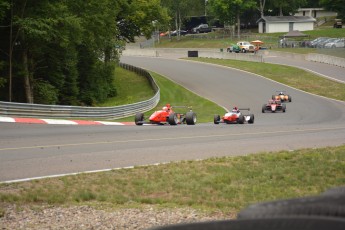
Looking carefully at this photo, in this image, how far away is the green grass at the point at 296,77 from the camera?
4825 cm

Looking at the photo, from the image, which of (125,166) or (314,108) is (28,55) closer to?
(314,108)

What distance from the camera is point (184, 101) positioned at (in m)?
44.8

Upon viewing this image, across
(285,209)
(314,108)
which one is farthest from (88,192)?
(314,108)

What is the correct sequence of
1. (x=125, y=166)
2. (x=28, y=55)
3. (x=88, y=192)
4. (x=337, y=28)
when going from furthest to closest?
(x=337, y=28) → (x=28, y=55) → (x=125, y=166) → (x=88, y=192)

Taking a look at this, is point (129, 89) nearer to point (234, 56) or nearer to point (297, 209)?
point (234, 56)

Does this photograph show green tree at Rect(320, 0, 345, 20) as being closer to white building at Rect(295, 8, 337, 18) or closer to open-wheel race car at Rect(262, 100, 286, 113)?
white building at Rect(295, 8, 337, 18)

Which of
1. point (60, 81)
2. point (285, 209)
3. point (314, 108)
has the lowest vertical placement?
point (314, 108)

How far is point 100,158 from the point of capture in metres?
14.3

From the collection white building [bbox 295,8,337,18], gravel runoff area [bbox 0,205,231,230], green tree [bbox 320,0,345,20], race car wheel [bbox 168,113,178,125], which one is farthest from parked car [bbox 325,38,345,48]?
gravel runoff area [bbox 0,205,231,230]

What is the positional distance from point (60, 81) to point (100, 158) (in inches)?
991

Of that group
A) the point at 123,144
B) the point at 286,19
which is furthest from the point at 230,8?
the point at 123,144

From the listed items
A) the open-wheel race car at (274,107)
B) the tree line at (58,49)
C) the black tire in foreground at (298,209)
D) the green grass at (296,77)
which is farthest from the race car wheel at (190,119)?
the black tire in foreground at (298,209)

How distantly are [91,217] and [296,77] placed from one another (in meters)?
50.8

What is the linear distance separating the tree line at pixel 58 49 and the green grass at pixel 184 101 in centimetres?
511
